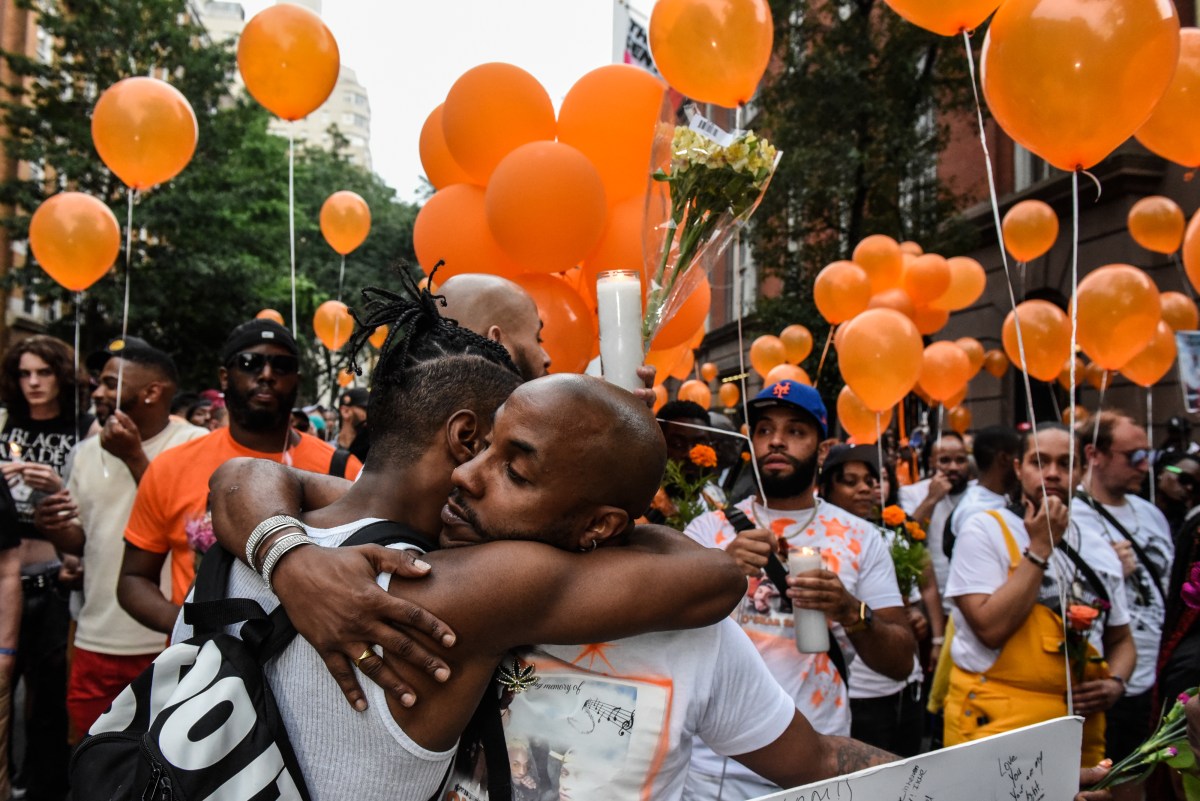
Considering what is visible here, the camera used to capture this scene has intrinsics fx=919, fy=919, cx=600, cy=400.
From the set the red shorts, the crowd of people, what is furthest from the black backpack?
the red shorts

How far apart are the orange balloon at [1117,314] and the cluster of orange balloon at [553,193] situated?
2749 mm

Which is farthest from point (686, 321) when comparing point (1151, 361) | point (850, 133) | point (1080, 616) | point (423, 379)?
point (850, 133)

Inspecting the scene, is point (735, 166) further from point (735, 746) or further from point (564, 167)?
point (735, 746)

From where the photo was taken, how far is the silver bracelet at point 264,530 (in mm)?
1611

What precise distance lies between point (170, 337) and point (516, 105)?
2051 cm

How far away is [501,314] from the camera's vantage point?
2.75m

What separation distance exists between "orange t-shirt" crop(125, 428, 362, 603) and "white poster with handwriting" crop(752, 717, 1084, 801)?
2296 millimetres

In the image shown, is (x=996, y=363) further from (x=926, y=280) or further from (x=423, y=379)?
(x=423, y=379)

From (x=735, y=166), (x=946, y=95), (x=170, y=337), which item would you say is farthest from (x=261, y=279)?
(x=735, y=166)

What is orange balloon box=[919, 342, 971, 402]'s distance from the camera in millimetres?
8109

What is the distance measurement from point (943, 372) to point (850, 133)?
25.7 ft

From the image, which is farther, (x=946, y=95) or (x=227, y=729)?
(x=946, y=95)

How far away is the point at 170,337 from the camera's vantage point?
2198cm

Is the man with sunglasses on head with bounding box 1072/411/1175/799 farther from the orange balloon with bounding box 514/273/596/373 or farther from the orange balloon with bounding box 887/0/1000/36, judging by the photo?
the orange balloon with bounding box 514/273/596/373
